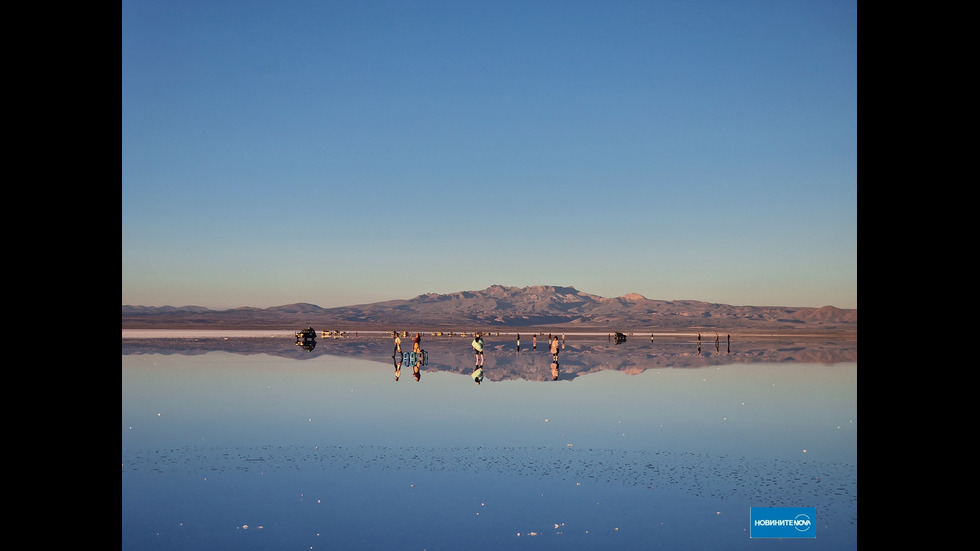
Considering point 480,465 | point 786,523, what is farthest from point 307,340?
point 786,523

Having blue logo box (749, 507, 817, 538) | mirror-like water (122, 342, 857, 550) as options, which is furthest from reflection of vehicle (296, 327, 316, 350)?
blue logo box (749, 507, 817, 538)

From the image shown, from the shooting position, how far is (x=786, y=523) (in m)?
15.8

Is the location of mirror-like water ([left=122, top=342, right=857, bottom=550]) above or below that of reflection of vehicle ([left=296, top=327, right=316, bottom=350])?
above

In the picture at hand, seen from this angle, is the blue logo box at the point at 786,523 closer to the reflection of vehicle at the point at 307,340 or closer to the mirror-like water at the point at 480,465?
the mirror-like water at the point at 480,465

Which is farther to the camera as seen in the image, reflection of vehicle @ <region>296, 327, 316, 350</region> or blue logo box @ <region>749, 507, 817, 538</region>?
reflection of vehicle @ <region>296, 327, 316, 350</region>

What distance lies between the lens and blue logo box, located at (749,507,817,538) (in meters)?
15.7

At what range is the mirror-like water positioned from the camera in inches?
664

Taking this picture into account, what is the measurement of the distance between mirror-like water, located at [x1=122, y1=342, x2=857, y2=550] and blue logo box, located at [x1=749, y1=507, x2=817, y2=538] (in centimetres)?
77

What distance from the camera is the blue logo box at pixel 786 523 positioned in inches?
617

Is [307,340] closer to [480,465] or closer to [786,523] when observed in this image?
[480,465]

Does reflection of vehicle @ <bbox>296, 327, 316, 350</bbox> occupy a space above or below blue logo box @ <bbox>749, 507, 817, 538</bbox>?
below

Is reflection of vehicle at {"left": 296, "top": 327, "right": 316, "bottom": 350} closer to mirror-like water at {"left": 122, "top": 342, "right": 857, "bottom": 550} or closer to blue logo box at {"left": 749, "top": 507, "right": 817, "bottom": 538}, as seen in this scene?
mirror-like water at {"left": 122, "top": 342, "right": 857, "bottom": 550}
